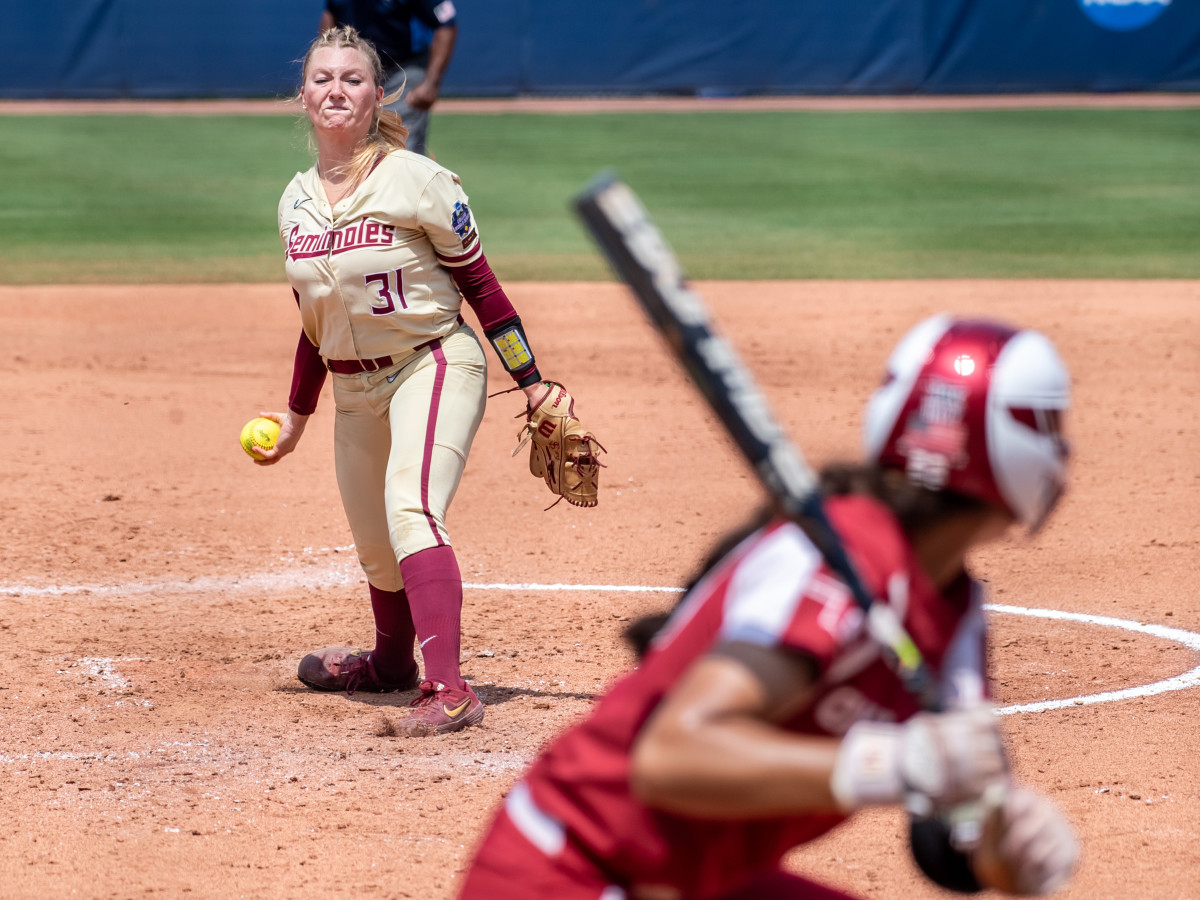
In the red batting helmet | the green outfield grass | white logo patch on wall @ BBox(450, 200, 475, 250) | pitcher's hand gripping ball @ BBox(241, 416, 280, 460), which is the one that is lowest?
the green outfield grass

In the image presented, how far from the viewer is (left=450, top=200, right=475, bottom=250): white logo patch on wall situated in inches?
173

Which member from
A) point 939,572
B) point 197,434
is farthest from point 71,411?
point 939,572

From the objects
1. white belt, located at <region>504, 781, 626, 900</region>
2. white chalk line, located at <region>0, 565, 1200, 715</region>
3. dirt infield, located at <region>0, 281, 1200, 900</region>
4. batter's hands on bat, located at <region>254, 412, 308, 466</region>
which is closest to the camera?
white belt, located at <region>504, 781, 626, 900</region>

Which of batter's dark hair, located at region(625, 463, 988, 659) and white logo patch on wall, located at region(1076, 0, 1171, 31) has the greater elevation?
white logo patch on wall, located at region(1076, 0, 1171, 31)

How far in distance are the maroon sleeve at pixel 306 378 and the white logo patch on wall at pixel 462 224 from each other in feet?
1.97

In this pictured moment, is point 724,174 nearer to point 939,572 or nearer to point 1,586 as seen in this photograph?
point 1,586

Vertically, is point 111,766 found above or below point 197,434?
above

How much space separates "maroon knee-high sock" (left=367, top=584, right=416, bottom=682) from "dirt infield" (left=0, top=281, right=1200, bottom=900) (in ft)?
0.54

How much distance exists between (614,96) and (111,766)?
18.4 m

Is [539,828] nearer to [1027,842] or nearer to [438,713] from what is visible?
[1027,842]

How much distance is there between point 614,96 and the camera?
21547 millimetres

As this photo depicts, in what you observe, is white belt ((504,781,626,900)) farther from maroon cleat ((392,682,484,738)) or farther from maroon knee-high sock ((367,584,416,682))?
maroon knee-high sock ((367,584,416,682))

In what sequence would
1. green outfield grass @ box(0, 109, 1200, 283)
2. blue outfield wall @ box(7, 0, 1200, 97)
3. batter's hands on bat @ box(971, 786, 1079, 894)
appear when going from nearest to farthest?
1. batter's hands on bat @ box(971, 786, 1079, 894)
2. green outfield grass @ box(0, 109, 1200, 283)
3. blue outfield wall @ box(7, 0, 1200, 97)

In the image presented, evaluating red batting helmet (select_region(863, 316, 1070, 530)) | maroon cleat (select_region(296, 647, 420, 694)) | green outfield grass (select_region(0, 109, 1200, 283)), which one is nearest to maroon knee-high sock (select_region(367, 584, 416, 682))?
maroon cleat (select_region(296, 647, 420, 694))
